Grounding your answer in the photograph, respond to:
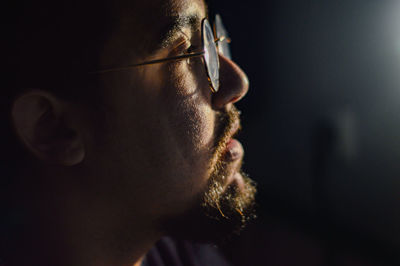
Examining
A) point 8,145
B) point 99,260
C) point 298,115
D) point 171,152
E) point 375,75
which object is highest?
point 298,115

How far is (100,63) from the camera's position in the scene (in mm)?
747

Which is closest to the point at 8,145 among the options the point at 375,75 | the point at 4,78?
the point at 4,78

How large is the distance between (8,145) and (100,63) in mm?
301

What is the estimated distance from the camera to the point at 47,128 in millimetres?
776

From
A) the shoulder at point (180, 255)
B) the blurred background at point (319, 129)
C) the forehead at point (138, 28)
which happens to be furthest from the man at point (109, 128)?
the blurred background at point (319, 129)

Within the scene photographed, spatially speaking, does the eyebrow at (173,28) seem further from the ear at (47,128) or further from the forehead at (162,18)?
the ear at (47,128)

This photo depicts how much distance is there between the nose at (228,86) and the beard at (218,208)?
41 mm

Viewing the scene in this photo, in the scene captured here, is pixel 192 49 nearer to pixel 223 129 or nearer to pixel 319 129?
pixel 223 129

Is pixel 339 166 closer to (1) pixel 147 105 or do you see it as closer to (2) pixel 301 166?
(2) pixel 301 166

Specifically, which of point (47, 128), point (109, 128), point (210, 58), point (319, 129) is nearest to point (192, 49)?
point (210, 58)

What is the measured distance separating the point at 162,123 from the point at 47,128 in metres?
0.26

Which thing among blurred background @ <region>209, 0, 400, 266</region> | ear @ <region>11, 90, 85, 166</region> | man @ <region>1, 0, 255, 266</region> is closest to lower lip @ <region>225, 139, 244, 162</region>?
man @ <region>1, 0, 255, 266</region>

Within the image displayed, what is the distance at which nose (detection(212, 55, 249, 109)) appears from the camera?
910 mm

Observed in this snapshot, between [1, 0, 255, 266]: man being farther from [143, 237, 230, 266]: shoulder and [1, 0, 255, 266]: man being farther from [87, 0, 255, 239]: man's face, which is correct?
[143, 237, 230, 266]: shoulder
